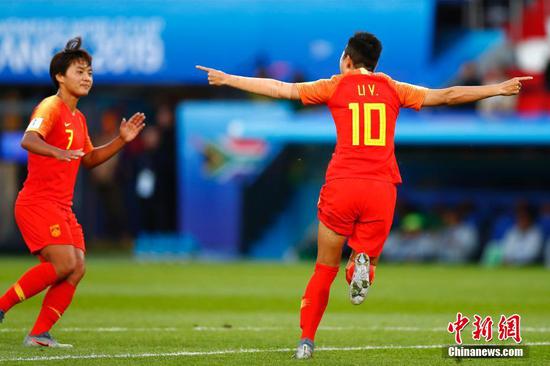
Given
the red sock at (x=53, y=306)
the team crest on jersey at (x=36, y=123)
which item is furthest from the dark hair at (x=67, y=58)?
the red sock at (x=53, y=306)

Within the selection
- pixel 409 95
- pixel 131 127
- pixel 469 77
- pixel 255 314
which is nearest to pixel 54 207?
pixel 131 127

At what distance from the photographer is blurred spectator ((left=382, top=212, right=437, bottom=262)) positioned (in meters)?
22.9

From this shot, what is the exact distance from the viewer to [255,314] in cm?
1331

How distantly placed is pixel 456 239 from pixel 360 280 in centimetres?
1441

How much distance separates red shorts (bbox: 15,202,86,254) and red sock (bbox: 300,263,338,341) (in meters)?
1.96

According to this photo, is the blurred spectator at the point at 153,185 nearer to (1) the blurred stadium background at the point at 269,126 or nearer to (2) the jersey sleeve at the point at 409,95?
(1) the blurred stadium background at the point at 269,126

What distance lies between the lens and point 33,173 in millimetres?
9648

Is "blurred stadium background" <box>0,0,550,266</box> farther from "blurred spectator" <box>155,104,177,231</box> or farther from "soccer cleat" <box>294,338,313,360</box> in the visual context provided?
"soccer cleat" <box>294,338,313,360</box>

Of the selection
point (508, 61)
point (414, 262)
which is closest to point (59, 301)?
point (414, 262)

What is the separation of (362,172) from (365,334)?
2.50 meters

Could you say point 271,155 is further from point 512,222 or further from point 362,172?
point 362,172

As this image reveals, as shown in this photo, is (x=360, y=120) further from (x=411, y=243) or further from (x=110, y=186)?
(x=110, y=186)

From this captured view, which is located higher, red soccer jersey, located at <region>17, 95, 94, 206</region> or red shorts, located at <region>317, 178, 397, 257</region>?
red soccer jersey, located at <region>17, 95, 94, 206</region>
